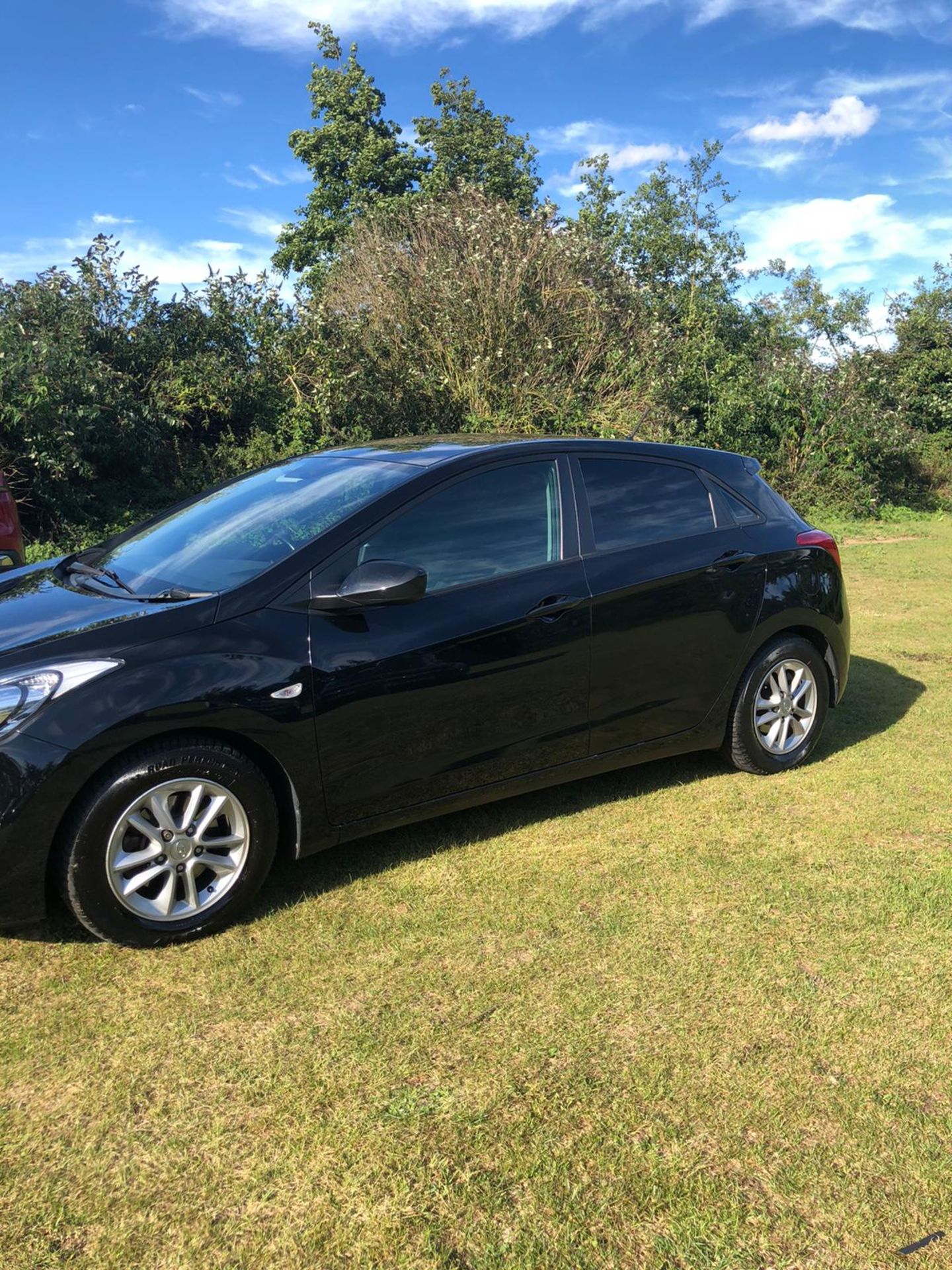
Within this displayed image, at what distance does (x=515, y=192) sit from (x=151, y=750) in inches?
1467

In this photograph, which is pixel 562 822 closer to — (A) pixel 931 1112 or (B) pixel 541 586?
(B) pixel 541 586

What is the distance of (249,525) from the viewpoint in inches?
161

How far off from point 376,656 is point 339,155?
35.7 meters

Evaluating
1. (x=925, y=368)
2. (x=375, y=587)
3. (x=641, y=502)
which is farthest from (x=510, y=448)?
(x=925, y=368)

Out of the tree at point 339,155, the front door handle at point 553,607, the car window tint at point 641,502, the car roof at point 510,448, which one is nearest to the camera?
the front door handle at point 553,607

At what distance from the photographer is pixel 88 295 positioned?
12.9 meters

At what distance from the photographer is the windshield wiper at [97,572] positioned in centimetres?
384

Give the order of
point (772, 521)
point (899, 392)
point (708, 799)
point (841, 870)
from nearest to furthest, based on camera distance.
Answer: point (841, 870) < point (708, 799) < point (772, 521) < point (899, 392)

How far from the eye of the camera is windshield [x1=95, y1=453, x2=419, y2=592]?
3.77 metres

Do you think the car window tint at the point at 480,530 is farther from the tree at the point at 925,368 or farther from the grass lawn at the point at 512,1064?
the tree at the point at 925,368

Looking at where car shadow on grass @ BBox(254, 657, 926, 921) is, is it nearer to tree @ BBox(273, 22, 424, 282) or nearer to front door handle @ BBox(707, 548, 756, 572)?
front door handle @ BBox(707, 548, 756, 572)

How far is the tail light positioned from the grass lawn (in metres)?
1.49

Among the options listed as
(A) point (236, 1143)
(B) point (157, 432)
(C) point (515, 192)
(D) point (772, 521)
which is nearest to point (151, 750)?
(A) point (236, 1143)

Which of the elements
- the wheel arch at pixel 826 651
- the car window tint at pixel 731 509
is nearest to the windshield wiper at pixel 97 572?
the car window tint at pixel 731 509
